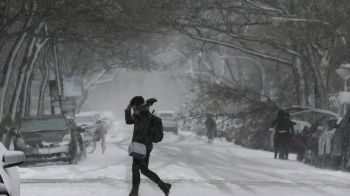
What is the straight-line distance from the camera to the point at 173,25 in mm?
33375

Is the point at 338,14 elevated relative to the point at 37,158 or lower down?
elevated

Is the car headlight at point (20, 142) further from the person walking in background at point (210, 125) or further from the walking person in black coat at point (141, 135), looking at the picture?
the walking person in black coat at point (141, 135)

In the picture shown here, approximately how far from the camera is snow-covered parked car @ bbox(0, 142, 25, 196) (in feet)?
26.4

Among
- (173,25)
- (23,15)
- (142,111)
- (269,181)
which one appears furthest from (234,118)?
(142,111)

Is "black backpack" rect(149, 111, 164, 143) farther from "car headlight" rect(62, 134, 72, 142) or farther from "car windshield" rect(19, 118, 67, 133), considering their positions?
"car windshield" rect(19, 118, 67, 133)

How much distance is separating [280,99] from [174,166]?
41.9ft

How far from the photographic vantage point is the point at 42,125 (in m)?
25.3

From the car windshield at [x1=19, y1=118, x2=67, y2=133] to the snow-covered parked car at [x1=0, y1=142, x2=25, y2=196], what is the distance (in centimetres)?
1623

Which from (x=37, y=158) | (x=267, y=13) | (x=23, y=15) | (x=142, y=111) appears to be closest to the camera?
(x=142, y=111)

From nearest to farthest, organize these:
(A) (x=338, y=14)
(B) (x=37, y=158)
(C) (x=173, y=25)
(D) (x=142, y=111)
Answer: (D) (x=142, y=111), (B) (x=37, y=158), (A) (x=338, y=14), (C) (x=173, y=25)

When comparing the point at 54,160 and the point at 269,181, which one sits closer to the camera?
the point at 269,181

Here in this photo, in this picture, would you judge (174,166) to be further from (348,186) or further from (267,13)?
(267,13)

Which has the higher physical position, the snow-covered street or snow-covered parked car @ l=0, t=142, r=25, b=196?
snow-covered parked car @ l=0, t=142, r=25, b=196

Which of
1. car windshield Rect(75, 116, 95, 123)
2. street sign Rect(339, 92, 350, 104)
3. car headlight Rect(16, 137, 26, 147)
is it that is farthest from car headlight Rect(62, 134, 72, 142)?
car windshield Rect(75, 116, 95, 123)
